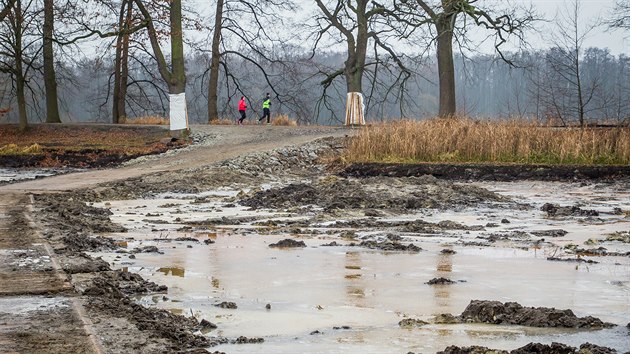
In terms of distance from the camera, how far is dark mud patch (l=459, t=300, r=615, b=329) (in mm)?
5840

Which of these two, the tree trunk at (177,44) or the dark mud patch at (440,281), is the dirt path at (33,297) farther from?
the tree trunk at (177,44)

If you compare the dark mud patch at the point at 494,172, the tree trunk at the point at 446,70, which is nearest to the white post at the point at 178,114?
the tree trunk at the point at 446,70

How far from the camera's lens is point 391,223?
12.7m

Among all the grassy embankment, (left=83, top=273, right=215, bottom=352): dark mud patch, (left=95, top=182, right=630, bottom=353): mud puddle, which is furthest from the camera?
the grassy embankment

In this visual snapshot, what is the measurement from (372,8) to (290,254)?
32.1 meters

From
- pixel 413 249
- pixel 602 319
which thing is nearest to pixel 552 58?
pixel 413 249

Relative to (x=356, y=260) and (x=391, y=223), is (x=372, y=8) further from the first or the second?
(x=356, y=260)

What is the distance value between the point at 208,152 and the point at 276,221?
13368 mm

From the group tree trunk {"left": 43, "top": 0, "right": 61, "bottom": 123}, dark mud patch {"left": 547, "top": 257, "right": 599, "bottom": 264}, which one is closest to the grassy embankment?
tree trunk {"left": 43, "top": 0, "right": 61, "bottom": 123}

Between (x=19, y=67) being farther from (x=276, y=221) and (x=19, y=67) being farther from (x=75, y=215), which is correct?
(x=276, y=221)

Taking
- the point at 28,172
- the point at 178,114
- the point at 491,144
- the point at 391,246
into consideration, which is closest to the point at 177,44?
the point at 178,114

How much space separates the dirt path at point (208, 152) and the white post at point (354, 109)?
330cm

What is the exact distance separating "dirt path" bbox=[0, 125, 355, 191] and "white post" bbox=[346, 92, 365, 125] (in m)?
3.30

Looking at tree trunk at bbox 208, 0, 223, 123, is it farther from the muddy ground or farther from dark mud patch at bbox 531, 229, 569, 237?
dark mud patch at bbox 531, 229, 569, 237
